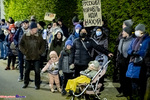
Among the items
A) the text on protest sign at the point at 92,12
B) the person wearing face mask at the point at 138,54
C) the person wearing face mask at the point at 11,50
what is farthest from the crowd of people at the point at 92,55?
the person wearing face mask at the point at 11,50

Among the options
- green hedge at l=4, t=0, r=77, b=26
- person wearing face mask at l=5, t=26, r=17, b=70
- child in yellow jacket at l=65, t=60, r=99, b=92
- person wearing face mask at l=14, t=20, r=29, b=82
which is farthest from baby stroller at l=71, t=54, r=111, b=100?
green hedge at l=4, t=0, r=77, b=26

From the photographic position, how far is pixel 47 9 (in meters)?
18.5

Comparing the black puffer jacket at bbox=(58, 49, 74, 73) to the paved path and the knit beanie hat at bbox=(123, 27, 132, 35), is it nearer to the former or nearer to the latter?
the paved path

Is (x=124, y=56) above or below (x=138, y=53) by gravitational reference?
below

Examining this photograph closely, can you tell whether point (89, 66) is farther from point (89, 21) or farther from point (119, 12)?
point (119, 12)

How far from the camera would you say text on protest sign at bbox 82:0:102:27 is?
9.46m

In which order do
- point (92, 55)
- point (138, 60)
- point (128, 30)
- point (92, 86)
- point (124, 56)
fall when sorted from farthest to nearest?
point (92, 55) → point (124, 56) → point (128, 30) → point (92, 86) → point (138, 60)

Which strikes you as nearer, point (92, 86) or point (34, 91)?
point (92, 86)

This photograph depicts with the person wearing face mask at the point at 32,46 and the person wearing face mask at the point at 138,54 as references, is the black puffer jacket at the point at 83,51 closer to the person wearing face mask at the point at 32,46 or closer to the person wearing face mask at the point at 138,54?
the person wearing face mask at the point at 138,54

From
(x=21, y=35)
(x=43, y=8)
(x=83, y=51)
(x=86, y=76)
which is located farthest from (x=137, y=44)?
(x=43, y=8)

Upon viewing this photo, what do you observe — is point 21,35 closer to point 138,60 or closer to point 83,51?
point 83,51

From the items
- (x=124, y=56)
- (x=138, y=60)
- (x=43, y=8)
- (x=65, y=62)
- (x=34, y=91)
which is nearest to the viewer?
(x=138, y=60)

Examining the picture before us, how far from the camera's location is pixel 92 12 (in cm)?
962

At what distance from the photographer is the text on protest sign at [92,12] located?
946 cm
